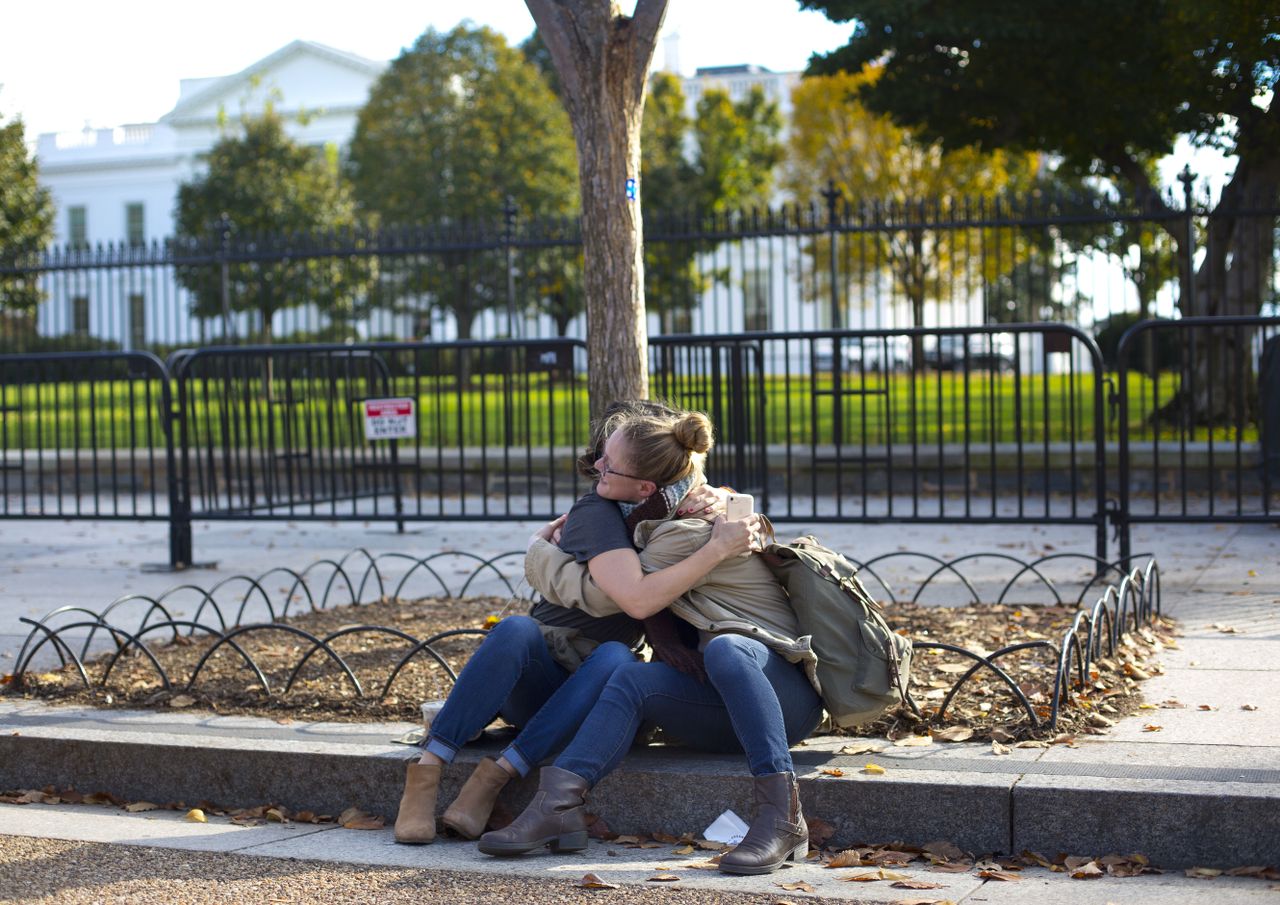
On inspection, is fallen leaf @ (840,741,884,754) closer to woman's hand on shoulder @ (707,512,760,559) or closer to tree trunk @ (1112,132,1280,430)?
woman's hand on shoulder @ (707,512,760,559)

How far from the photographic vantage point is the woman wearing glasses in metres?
4.16

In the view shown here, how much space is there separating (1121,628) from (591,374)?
7.44ft

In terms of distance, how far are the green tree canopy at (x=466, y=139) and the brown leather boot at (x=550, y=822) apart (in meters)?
24.9

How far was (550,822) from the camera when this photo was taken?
3926 mm

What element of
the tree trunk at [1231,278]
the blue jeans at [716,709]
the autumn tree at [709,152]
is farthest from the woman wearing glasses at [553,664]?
the autumn tree at [709,152]

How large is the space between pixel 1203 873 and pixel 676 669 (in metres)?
1.48

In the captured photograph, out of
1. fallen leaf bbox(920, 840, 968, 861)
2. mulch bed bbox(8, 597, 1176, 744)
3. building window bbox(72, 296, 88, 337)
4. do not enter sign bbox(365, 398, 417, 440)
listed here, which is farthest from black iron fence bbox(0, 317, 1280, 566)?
fallen leaf bbox(920, 840, 968, 861)

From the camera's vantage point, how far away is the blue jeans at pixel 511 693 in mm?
4207

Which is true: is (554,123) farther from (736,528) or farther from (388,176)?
(736,528)

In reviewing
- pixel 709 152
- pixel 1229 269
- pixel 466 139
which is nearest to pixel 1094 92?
pixel 1229 269

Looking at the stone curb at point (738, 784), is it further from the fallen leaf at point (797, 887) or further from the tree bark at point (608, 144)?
the tree bark at point (608, 144)

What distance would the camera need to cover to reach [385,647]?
601cm

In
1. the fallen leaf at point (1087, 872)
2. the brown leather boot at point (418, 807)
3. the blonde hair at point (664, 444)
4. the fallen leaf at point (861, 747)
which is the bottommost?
the fallen leaf at point (1087, 872)

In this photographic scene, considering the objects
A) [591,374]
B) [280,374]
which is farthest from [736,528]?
[280,374]
